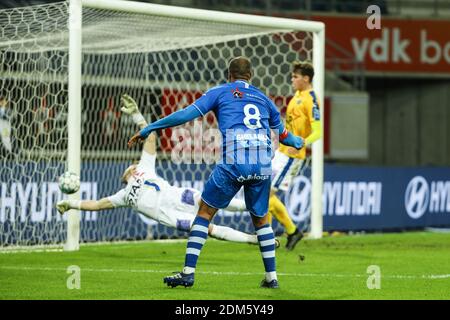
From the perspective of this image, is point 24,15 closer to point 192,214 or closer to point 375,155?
point 192,214

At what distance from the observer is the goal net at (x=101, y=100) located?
13148 mm

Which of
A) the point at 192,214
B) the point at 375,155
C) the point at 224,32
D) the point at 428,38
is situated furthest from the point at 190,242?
the point at 375,155

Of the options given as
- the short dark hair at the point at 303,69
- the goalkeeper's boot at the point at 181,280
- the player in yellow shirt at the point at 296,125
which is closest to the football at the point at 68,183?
the goalkeeper's boot at the point at 181,280

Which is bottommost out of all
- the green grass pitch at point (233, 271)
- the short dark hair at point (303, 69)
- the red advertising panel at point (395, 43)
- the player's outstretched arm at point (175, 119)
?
the green grass pitch at point (233, 271)

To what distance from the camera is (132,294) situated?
831cm

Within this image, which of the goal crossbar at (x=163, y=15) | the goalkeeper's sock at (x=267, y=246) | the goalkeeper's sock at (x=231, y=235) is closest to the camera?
the goalkeeper's sock at (x=267, y=246)

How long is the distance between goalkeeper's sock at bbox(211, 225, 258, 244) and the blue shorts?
2.07 metres

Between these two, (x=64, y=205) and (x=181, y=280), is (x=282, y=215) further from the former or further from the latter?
(x=181, y=280)

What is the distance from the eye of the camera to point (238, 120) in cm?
848

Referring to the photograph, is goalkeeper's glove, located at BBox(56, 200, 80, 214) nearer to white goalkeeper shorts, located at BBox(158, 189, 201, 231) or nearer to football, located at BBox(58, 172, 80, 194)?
football, located at BBox(58, 172, 80, 194)

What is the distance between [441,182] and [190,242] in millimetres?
11378

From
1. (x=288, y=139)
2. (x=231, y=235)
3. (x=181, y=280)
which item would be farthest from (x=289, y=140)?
(x=231, y=235)

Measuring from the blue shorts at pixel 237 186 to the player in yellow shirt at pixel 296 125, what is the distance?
416 cm
